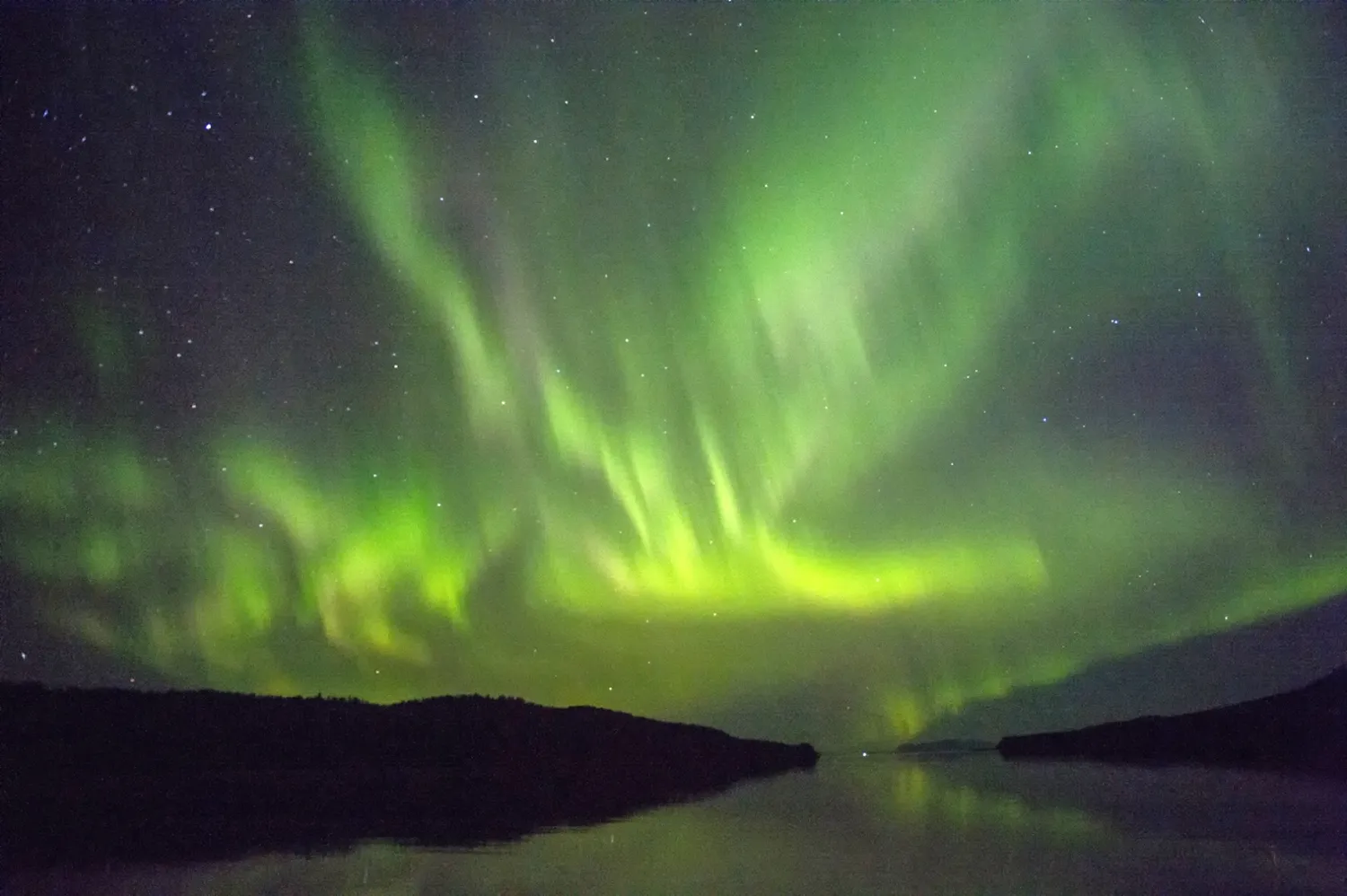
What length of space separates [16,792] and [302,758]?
21.4 feet

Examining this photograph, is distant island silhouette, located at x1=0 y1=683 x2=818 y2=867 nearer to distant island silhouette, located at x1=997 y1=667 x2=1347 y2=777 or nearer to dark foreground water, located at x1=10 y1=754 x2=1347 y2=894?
dark foreground water, located at x1=10 y1=754 x2=1347 y2=894

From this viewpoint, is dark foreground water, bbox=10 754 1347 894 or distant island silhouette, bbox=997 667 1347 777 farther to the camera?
distant island silhouette, bbox=997 667 1347 777

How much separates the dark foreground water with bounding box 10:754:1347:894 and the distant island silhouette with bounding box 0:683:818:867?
105 centimetres

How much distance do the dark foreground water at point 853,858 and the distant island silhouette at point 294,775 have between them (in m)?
1.05

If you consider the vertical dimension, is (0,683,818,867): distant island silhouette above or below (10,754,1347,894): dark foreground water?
above

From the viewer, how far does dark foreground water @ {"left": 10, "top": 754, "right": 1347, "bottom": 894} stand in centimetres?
738

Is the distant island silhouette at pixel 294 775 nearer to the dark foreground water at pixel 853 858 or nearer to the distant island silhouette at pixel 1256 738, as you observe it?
the dark foreground water at pixel 853 858

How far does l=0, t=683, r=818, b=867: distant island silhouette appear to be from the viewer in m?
10.5

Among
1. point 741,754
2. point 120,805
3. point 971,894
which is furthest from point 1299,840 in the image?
point 741,754

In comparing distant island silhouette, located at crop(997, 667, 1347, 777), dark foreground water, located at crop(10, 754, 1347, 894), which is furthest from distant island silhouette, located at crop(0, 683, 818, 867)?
distant island silhouette, located at crop(997, 667, 1347, 777)

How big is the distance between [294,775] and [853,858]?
1400cm

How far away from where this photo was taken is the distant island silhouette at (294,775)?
34.6ft

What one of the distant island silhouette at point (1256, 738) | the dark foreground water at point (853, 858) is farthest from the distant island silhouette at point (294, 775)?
the distant island silhouette at point (1256, 738)

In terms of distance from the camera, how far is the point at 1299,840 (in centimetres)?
953
